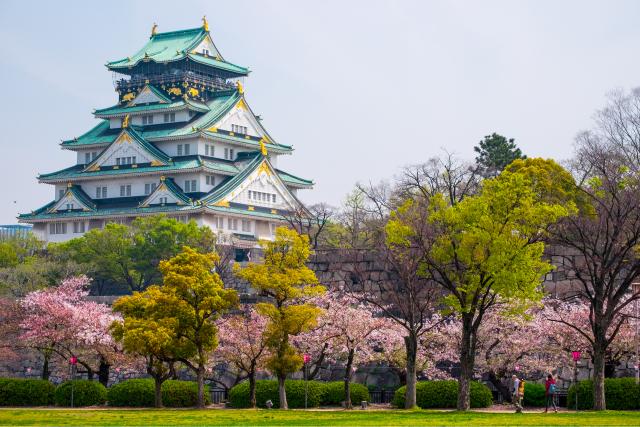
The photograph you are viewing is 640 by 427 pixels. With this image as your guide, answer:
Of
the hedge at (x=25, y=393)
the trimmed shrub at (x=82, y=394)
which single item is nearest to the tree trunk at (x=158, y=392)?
the trimmed shrub at (x=82, y=394)

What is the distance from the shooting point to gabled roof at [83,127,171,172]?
102125 millimetres

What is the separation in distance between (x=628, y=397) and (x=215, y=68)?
6962 centimetres

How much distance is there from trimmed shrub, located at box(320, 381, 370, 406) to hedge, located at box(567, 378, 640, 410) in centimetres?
983

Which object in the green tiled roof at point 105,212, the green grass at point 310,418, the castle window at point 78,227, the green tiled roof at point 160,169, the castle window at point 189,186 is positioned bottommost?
the green grass at point 310,418

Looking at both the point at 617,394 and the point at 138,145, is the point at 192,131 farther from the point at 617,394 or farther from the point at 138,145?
the point at 617,394

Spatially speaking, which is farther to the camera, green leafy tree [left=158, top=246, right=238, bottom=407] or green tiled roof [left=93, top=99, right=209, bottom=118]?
green tiled roof [left=93, top=99, right=209, bottom=118]

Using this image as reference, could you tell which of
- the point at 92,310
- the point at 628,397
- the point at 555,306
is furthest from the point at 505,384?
the point at 92,310

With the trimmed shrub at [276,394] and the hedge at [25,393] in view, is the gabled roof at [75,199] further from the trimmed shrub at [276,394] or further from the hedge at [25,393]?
the trimmed shrub at [276,394]

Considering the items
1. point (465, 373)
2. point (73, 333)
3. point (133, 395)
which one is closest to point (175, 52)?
point (73, 333)

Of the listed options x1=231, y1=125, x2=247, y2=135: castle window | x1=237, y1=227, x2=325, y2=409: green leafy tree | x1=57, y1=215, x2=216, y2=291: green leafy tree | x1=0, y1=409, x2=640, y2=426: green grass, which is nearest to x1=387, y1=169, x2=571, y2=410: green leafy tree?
x1=0, y1=409, x2=640, y2=426: green grass

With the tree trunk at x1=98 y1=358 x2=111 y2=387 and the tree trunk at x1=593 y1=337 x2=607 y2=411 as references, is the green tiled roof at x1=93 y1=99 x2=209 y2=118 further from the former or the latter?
the tree trunk at x1=593 y1=337 x2=607 y2=411

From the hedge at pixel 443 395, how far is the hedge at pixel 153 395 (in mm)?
8427

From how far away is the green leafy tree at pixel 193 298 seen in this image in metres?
48.5

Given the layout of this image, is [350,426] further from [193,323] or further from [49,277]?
[49,277]
